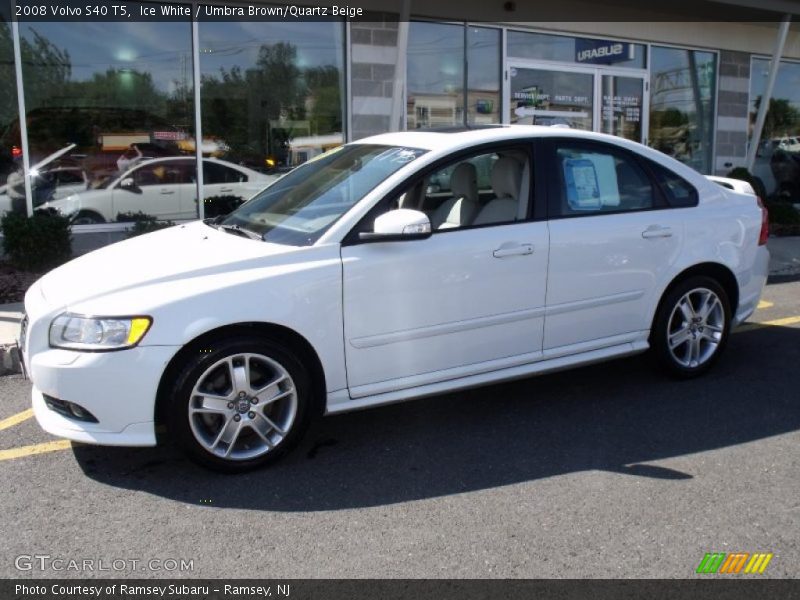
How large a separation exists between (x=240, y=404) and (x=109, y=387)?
60 cm

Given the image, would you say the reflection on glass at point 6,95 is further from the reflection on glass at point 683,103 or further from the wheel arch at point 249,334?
the reflection on glass at point 683,103

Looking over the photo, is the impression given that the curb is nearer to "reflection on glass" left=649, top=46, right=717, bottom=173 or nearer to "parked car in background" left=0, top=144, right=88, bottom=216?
"parked car in background" left=0, top=144, right=88, bottom=216

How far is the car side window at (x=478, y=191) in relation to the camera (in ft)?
14.6

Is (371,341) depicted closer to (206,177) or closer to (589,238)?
(589,238)

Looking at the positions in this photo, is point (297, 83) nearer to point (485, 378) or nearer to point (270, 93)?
point (270, 93)

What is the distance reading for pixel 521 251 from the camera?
13.9ft

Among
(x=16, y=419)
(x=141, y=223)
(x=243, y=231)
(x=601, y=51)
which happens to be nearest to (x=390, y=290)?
(x=243, y=231)

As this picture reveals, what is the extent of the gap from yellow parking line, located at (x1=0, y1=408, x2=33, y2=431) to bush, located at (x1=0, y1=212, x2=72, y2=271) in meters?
3.77

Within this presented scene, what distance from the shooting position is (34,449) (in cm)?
405

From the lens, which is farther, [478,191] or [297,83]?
[297,83]

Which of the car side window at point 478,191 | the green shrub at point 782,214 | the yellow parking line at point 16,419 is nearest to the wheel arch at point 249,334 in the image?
the car side window at point 478,191

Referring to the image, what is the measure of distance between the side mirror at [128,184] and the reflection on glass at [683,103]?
8.46 meters

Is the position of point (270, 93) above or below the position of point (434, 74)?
below

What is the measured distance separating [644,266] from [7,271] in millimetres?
6431
